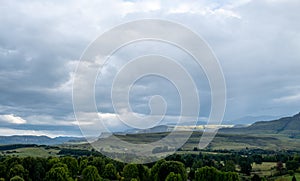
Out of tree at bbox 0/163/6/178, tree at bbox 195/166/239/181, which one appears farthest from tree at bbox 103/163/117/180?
tree at bbox 0/163/6/178

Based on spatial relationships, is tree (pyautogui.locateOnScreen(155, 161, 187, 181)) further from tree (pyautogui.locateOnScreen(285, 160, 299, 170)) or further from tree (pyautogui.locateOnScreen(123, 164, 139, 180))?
tree (pyautogui.locateOnScreen(285, 160, 299, 170))

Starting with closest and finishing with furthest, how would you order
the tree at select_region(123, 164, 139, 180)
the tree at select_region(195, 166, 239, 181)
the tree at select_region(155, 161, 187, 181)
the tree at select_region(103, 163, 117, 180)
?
the tree at select_region(195, 166, 239, 181)
the tree at select_region(155, 161, 187, 181)
the tree at select_region(123, 164, 139, 180)
the tree at select_region(103, 163, 117, 180)

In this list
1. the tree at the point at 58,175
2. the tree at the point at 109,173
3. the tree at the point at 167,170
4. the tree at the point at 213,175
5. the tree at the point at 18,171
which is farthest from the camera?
the tree at the point at 109,173

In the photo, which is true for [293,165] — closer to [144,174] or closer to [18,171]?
[144,174]

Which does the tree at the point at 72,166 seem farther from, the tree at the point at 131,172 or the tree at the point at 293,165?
the tree at the point at 293,165

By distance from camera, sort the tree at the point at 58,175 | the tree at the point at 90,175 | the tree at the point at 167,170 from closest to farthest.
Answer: the tree at the point at 58,175 → the tree at the point at 90,175 → the tree at the point at 167,170

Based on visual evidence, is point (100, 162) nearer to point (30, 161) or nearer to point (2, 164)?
point (30, 161)

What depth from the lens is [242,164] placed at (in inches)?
6786

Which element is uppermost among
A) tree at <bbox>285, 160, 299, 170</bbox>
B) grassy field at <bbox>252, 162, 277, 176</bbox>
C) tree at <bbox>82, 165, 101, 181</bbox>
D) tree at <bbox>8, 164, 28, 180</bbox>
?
tree at <bbox>8, 164, 28, 180</bbox>

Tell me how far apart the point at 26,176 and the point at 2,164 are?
14368 millimetres

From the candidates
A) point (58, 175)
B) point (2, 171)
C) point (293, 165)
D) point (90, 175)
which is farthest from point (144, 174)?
point (293, 165)

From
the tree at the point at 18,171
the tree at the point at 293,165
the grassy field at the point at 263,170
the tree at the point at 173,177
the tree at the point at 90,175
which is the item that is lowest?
the grassy field at the point at 263,170

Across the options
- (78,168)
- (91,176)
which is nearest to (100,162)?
(78,168)

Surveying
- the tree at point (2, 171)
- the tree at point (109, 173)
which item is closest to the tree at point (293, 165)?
the tree at point (109, 173)
